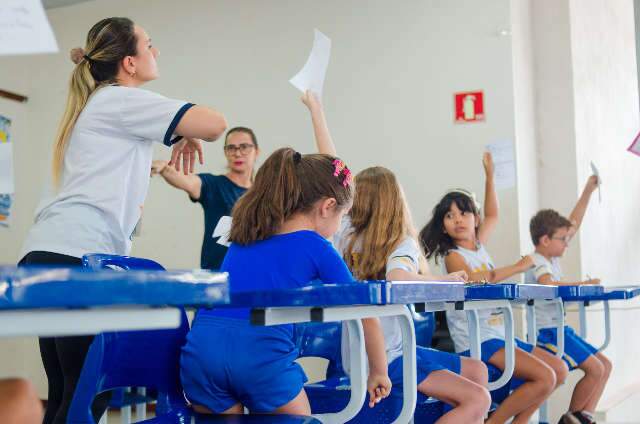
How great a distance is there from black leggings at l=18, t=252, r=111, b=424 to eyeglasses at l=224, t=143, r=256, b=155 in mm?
1935

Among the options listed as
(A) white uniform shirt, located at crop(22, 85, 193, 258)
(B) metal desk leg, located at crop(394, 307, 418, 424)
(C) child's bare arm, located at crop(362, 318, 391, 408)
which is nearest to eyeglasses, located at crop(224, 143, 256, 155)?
(A) white uniform shirt, located at crop(22, 85, 193, 258)

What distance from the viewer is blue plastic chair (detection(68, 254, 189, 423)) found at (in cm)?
145

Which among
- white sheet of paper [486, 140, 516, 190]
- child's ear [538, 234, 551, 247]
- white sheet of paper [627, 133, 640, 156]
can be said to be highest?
white sheet of paper [627, 133, 640, 156]

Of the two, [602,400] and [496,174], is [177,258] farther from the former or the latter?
[602,400]

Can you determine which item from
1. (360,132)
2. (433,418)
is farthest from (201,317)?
(360,132)

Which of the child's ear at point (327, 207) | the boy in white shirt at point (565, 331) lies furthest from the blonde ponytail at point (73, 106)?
the boy in white shirt at point (565, 331)

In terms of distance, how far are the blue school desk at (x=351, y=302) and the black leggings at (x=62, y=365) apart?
545mm

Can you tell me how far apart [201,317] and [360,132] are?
295cm

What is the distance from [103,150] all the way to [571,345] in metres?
2.74

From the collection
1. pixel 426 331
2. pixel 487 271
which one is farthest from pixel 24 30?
pixel 487 271

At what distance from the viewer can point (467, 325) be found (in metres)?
3.12

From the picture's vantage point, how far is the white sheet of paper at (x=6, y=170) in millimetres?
1226

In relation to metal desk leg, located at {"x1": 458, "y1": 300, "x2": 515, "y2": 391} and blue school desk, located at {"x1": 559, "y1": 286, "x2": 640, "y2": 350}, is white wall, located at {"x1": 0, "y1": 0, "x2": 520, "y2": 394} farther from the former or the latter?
metal desk leg, located at {"x1": 458, "y1": 300, "x2": 515, "y2": 391}

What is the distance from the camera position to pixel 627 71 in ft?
19.3
